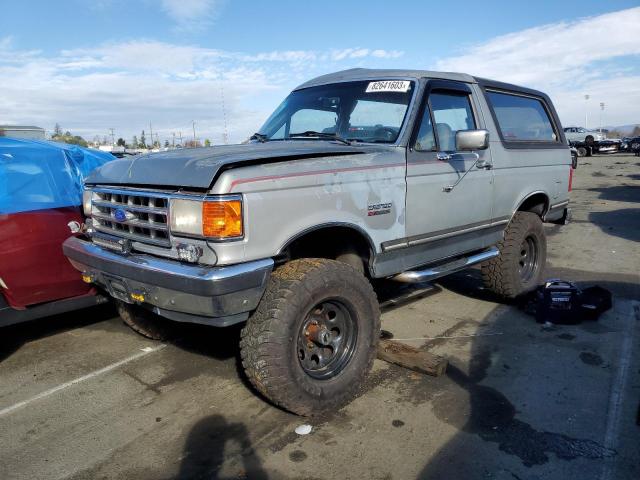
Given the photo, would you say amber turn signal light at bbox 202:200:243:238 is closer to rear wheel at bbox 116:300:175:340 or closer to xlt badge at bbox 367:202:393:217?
xlt badge at bbox 367:202:393:217

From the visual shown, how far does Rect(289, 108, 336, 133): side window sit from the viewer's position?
4.29 m

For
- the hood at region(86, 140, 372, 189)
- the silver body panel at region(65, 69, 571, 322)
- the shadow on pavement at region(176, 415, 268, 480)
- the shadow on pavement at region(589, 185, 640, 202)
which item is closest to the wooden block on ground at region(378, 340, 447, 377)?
the silver body panel at region(65, 69, 571, 322)

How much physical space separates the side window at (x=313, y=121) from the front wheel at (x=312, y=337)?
1.52 m

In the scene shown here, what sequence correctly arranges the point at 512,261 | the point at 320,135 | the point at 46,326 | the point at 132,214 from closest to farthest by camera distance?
the point at 132,214 < the point at 320,135 < the point at 46,326 < the point at 512,261

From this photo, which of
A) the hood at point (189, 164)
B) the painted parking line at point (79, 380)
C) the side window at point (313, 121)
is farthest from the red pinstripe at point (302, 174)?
the painted parking line at point (79, 380)

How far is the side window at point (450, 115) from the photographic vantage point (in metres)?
4.18

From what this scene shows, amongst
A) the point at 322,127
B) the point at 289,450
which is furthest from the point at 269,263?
the point at 322,127

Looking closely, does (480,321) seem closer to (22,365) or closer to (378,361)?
(378,361)

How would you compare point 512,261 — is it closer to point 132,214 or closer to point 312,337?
point 312,337

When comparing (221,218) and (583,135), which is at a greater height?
(221,218)

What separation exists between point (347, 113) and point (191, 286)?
2188mm

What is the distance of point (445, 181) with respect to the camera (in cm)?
409

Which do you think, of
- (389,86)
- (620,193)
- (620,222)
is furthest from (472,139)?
(620,193)

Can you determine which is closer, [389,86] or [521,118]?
[389,86]
